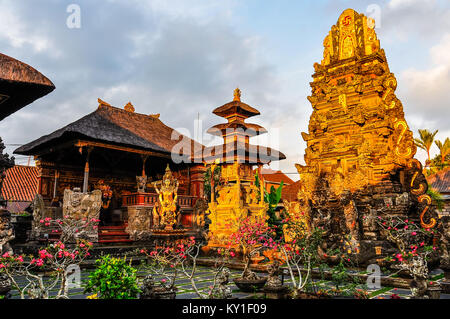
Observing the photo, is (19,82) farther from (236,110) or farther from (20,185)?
(20,185)

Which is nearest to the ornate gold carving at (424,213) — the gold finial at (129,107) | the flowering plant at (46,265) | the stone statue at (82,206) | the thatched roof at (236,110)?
the thatched roof at (236,110)

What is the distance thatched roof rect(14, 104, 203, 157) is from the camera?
15.3 m

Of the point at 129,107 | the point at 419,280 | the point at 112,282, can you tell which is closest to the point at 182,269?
the point at 112,282

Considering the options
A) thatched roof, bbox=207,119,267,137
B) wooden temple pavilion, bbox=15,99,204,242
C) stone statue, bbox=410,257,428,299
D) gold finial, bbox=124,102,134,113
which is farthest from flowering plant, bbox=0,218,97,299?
gold finial, bbox=124,102,134,113

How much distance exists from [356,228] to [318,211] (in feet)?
5.33

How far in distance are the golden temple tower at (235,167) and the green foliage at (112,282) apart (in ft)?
27.8

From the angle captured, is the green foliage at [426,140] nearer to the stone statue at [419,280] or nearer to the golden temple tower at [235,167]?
the golden temple tower at [235,167]

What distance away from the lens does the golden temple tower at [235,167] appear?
14.7 metres

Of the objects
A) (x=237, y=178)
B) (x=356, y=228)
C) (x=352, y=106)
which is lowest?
(x=356, y=228)

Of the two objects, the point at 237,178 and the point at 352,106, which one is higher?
the point at 352,106

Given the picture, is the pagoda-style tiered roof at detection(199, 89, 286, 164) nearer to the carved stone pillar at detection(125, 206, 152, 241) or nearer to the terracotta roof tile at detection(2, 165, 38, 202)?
the carved stone pillar at detection(125, 206, 152, 241)
